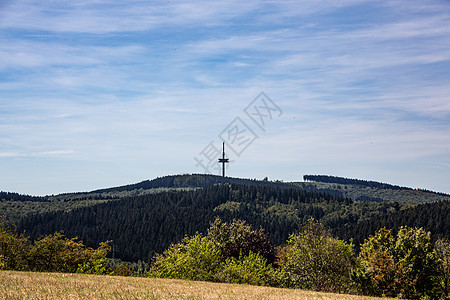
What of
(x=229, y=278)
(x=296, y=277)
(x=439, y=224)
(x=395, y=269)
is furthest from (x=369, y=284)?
(x=439, y=224)

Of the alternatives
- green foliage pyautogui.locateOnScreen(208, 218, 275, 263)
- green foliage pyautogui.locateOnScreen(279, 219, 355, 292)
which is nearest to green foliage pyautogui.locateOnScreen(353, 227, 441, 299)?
green foliage pyautogui.locateOnScreen(279, 219, 355, 292)

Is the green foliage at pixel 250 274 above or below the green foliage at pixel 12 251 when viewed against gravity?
below

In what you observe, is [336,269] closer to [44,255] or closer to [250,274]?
[250,274]

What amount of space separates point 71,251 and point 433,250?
155ft

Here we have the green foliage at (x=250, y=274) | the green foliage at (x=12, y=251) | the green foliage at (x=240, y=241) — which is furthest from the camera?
the green foliage at (x=240, y=241)

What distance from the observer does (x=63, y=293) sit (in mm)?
20734

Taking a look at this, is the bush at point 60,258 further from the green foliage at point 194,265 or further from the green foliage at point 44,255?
the green foliage at point 194,265

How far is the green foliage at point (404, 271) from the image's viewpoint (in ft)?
163

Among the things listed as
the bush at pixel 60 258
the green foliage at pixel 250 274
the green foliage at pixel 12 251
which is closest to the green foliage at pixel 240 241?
the green foliage at pixel 250 274

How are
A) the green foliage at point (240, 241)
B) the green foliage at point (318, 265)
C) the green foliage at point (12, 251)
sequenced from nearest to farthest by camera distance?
the green foliage at point (12, 251) < the green foliage at point (318, 265) < the green foliage at point (240, 241)

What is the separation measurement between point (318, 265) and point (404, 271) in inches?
398

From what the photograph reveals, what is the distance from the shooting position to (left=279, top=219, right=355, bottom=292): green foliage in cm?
5009

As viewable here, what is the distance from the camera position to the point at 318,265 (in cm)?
5044

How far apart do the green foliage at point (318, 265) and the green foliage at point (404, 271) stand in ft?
6.76
